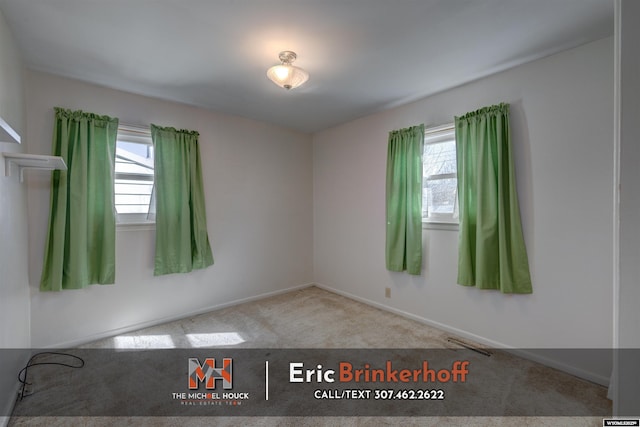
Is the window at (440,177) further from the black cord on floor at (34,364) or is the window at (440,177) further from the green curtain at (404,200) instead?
the black cord on floor at (34,364)

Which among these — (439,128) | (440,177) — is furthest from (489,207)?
(439,128)

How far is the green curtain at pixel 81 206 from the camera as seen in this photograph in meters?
2.43

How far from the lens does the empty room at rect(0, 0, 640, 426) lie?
1.73 meters

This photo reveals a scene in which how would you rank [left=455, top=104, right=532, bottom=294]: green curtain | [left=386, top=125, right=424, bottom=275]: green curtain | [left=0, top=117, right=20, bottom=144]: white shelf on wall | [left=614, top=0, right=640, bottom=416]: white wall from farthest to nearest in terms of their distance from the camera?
[left=386, top=125, right=424, bottom=275]: green curtain → [left=455, top=104, right=532, bottom=294]: green curtain → [left=0, top=117, right=20, bottom=144]: white shelf on wall → [left=614, top=0, right=640, bottom=416]: white wall

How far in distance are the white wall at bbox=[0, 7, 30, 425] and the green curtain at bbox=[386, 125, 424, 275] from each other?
128 inches

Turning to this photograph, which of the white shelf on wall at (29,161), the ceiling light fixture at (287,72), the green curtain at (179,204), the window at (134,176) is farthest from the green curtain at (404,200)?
the white shelf on wall at (29,161)

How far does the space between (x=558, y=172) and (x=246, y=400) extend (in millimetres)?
2937

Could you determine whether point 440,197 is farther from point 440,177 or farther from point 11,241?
point 11,241

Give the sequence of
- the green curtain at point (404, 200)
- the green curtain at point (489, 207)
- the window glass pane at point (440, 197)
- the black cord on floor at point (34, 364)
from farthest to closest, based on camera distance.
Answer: the green curtain at point (404, 200) → the window glass pane at point (440, 197) → the green curtain at point (489, 207) → the black cord on floor at point (34, 364)

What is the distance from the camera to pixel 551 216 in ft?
7.29

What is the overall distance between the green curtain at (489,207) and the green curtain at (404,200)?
46cm

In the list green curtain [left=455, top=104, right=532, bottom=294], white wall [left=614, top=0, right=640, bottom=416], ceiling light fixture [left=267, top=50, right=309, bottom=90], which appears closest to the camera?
white wall [left=614, top=0, right=640, bottom=416]

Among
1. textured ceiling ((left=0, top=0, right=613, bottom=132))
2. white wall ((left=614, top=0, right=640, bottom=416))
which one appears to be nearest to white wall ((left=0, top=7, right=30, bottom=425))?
textured ceiling ((left=0, top=0, right=613, bottom=132))

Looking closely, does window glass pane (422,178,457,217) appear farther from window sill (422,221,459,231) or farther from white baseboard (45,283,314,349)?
white baseboard (45,283,314,349)
